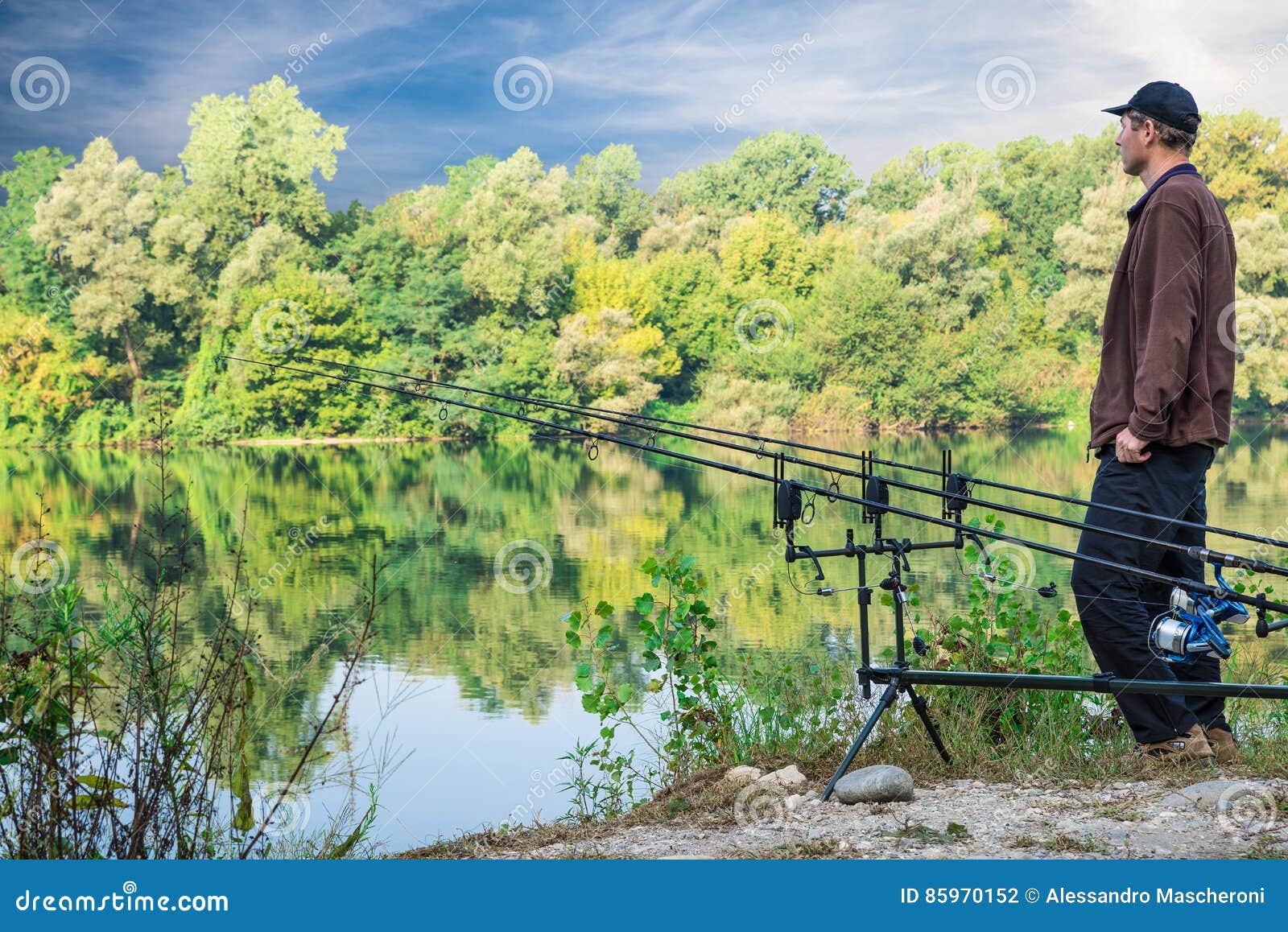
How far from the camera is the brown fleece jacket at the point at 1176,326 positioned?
3324mm

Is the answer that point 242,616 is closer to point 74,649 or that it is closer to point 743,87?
point 74,649

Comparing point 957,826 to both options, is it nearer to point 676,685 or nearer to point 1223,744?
point 1223,744

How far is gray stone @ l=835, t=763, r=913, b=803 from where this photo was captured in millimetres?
3262

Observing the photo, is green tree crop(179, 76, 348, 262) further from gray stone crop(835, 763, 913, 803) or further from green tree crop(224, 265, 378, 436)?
gray stone crop(835, 763, 913, 803)

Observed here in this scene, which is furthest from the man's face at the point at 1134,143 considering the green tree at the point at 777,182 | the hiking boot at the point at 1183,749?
the green tree at the point at 777,182

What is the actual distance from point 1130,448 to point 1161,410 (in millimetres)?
134

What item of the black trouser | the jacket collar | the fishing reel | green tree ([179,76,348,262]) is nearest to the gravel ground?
the black trouser

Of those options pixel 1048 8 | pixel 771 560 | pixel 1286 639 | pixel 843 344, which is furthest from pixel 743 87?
pixel 1286 639

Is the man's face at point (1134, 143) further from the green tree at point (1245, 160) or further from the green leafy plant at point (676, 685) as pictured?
the green tree at point (1245, 160)

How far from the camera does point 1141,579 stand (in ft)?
11.3

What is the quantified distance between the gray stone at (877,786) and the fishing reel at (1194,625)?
717mm

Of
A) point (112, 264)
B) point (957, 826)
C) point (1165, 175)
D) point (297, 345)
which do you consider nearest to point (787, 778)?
point (957, 826)

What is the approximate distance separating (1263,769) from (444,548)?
12.2 meters

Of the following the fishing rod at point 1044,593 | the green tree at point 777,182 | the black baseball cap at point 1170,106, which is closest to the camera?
the fishing rod at point 1044,593
